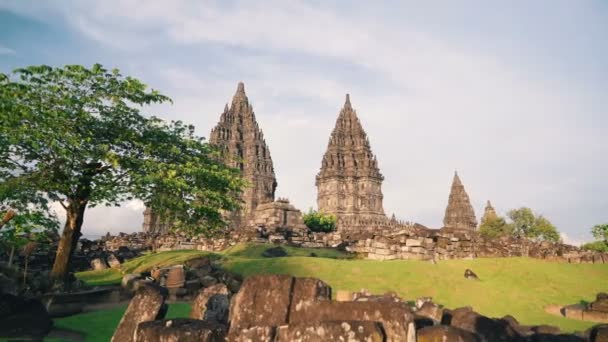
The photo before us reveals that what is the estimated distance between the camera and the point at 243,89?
8862 cm

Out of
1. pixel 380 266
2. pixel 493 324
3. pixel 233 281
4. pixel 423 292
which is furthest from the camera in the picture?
pixel 380 266

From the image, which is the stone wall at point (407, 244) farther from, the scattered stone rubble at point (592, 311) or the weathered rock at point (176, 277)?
the weathered rock at point (176, 277)

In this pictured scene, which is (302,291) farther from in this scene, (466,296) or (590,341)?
(466,296)

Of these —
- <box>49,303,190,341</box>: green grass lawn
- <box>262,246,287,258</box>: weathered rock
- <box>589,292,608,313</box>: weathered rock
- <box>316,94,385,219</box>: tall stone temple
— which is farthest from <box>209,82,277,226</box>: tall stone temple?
<box>589,292,608,313</box>: weathered rock

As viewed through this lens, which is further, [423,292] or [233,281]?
[233,281]

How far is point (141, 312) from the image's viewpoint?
599 cm

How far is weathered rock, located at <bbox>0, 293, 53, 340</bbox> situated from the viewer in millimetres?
8172

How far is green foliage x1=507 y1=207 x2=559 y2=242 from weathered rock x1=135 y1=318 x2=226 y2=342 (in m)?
77.0

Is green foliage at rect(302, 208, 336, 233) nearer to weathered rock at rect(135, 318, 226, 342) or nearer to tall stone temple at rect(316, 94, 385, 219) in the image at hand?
tall stone temple at rect(316, 94, 385, 219)

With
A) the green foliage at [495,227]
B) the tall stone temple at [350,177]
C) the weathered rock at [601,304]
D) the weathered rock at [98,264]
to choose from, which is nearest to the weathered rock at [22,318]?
the weathered rock at [98,264]

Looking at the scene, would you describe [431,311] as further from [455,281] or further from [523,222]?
[523,222]

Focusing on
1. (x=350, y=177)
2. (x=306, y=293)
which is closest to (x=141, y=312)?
(x=306, y=293)

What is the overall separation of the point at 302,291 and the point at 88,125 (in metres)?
12.0

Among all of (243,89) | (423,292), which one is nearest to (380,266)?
(423,292)
